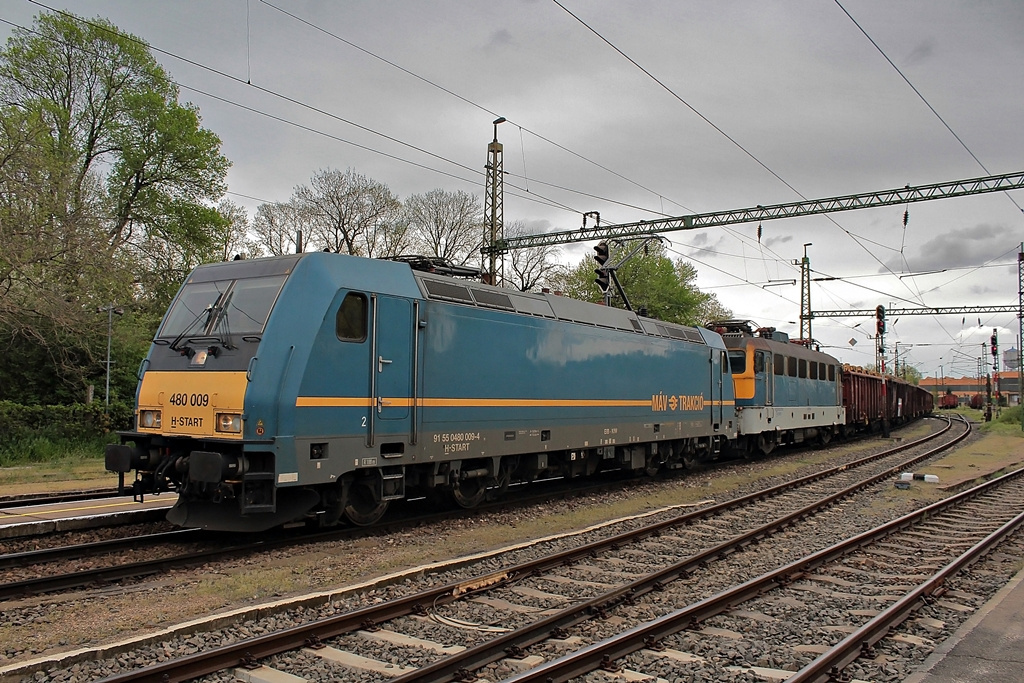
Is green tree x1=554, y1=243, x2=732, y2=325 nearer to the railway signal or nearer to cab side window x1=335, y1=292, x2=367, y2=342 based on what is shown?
the railway signal

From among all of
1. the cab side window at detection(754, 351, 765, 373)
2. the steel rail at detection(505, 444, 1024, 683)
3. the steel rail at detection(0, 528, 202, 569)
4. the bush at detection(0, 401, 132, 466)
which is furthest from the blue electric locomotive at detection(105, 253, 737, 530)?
the bush at detection(0, 401, 132, 466)

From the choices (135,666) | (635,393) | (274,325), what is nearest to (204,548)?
(274,325)

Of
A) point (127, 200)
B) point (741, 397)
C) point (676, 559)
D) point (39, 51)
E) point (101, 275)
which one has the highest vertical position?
point (39, 51)

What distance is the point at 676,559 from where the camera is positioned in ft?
31.5

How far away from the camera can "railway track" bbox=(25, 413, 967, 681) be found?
18.7ft

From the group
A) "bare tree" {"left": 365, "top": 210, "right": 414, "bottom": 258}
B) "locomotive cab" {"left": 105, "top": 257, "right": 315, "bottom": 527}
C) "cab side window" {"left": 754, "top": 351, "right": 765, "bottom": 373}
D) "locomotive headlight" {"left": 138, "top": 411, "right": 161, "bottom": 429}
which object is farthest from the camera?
"bare tree" {"left": 365, "top": 210, "right": 414, "bottom": 258}

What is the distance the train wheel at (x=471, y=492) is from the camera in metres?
12.3

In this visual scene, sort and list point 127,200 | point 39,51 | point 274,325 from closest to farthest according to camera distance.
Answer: point 274,325
point 39,51
point 127,200

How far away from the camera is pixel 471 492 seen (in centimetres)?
1261

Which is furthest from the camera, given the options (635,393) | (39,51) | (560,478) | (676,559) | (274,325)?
(39,51)

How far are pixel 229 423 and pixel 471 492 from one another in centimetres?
491

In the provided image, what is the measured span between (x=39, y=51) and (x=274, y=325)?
97.2ft

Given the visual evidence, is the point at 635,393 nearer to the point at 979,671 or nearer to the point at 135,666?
the point at 979,671

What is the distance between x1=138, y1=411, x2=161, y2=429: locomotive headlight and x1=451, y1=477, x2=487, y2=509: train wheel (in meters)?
4.64
